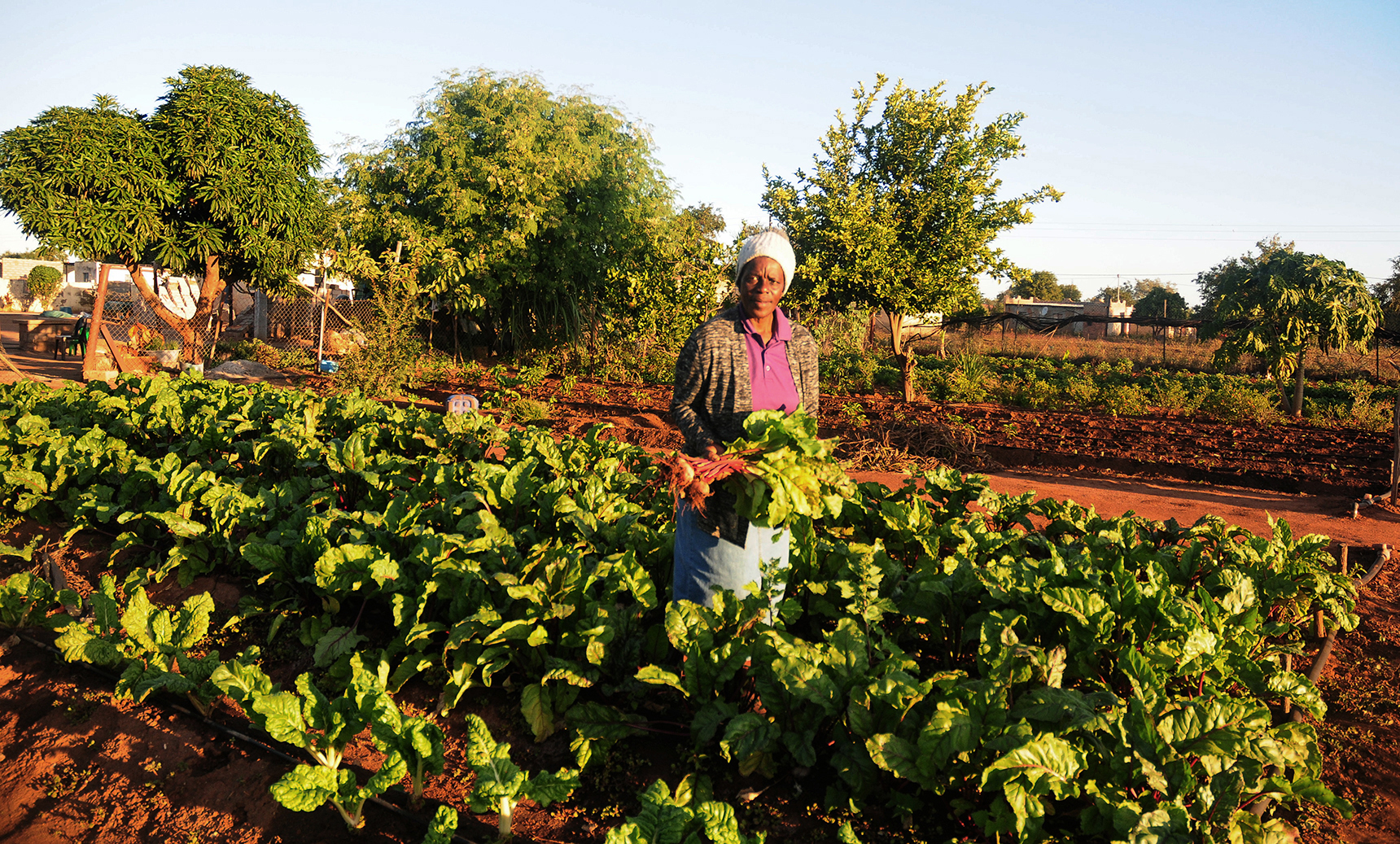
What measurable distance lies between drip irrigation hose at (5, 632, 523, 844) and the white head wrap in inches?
79.1

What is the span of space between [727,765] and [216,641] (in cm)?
260

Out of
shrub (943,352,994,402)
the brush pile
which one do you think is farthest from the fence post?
the brush pile

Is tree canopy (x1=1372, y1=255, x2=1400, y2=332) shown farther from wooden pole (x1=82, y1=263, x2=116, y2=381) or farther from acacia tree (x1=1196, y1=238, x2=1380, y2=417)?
wooden pole (x1=82, y1=263, x2=116, y2=381)

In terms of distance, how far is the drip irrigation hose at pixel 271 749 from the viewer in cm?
242

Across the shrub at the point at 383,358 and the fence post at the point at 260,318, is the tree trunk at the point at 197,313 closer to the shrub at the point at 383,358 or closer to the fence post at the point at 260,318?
the shrub at the point at 383,358

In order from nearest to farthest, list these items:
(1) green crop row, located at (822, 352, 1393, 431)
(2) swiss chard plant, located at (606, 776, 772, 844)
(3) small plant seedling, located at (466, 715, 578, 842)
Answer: (2) swiss chard plant, located at (606, 776, 772, 844)
(3) small plant seedling, located at (466, 715, 578, 842)
(1) green crop row, located at (822, 352, 1393, 431)

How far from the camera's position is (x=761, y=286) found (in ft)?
9.00

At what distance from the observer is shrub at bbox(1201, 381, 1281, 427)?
11953mm

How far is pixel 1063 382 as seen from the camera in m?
15.0

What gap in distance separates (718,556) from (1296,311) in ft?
37.9

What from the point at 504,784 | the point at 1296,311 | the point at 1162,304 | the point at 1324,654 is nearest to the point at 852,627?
the point at 504,784

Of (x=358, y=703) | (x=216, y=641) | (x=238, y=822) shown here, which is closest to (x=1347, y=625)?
(x=358, y=703)

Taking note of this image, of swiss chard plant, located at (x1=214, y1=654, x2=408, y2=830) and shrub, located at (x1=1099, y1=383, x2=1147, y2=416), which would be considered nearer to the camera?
swiss chard plant, located at (x1=214, y1=654, x2=408, y2=830)

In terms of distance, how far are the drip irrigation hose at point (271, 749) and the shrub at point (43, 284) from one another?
157 feet
